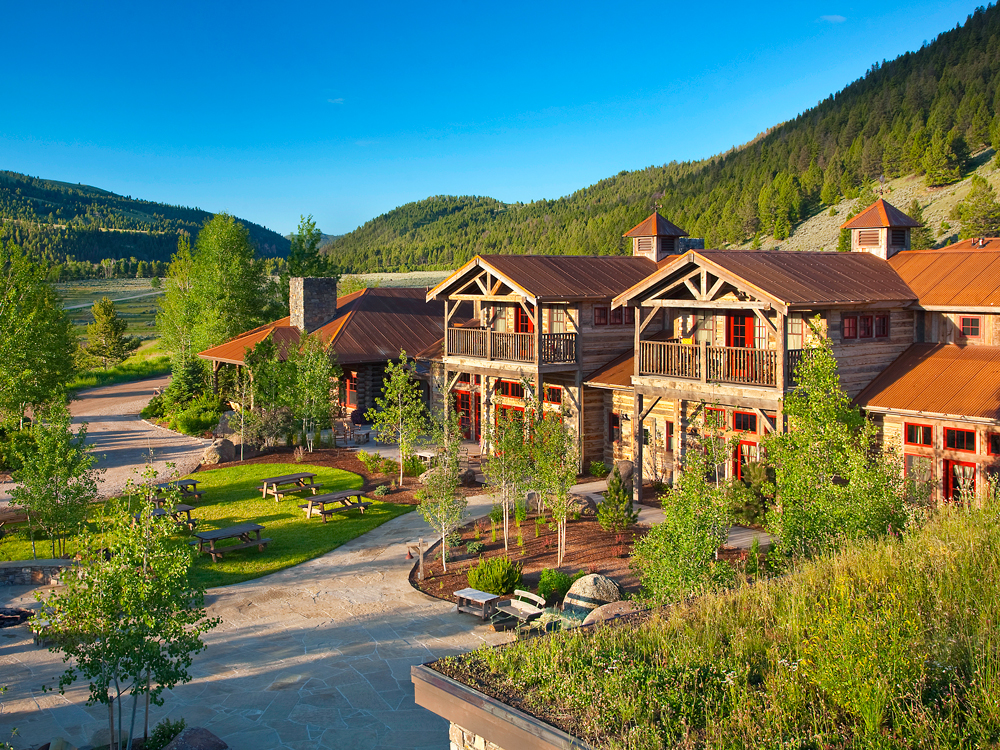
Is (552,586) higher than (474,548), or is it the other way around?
(474,548)

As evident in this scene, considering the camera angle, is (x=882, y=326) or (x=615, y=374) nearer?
(x=882, y=326)

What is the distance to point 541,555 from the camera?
17.3 meters

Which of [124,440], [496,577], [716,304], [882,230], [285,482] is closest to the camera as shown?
[496,577]

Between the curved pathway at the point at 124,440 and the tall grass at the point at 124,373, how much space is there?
12.4 feet

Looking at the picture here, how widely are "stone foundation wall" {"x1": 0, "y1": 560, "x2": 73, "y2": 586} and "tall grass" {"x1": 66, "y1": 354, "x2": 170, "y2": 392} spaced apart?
35.7 m

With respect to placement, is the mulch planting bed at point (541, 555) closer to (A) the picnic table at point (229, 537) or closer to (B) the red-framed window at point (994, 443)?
(A) the picnic table at point (229, 537)

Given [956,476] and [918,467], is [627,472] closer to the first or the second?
[918,467]

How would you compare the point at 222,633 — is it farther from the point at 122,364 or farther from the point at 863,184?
the point at 863,184

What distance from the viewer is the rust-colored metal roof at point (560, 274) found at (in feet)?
78.5

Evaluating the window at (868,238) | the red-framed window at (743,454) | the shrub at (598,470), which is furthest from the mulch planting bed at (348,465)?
the window at (868,238)

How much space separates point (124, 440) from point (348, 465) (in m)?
11.3

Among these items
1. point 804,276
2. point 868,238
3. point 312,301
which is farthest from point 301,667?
point 312,301

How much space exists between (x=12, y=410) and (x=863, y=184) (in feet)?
252

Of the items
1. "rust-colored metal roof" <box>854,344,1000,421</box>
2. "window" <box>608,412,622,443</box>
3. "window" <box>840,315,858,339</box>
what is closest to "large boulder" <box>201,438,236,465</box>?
"window" <box>608,412,622,443</box>
